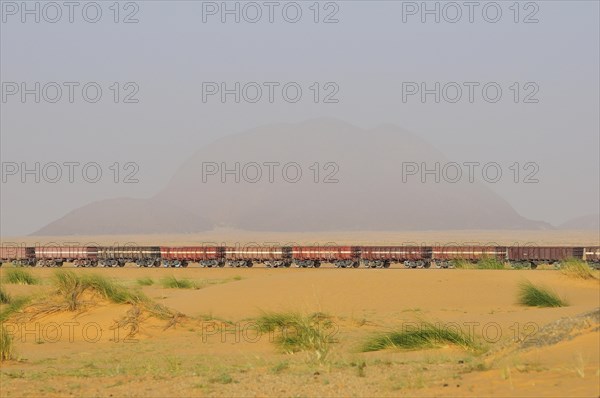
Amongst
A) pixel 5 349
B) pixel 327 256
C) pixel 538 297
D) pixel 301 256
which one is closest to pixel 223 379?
pixel 5 349

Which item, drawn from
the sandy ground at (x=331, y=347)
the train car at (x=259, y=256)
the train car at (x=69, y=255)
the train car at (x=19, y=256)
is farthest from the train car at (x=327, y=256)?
the train car at (x=19, y=256)

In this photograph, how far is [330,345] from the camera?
20.7 m

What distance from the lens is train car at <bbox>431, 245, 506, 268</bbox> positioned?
2137 inches

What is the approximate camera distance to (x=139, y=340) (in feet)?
77.3

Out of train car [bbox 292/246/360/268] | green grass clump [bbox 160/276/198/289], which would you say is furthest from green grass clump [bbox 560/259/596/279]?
train car [bbox 292/246/360/268]

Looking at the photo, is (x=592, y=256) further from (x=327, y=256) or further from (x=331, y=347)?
(x=331, y=347)

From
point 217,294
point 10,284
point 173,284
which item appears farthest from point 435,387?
point 10,284

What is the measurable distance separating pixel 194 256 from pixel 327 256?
9.79m

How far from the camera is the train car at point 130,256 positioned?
218 feet

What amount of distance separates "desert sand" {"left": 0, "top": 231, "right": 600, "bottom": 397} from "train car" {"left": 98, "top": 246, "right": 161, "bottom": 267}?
2485cm

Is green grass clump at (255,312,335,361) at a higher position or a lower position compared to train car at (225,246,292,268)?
lower

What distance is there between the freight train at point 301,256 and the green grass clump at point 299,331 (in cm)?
3127

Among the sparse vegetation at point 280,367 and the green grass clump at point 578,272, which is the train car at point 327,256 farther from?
the sparse vegetation at point 280,367

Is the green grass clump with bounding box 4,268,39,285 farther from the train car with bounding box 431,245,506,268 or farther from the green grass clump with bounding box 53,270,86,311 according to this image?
the train car with bounding box 431,245,506,268
